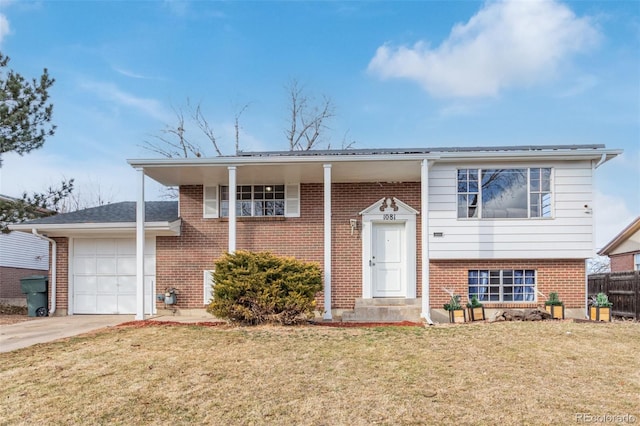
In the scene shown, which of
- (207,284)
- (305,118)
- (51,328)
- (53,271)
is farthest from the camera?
(305,118)

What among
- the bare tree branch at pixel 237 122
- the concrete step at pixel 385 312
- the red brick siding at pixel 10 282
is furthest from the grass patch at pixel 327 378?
the bare tree branch at pixel 237 122

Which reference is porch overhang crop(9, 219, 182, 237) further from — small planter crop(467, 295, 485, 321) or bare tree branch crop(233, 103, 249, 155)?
bare tree branch crop(233, 103, 249, 155)

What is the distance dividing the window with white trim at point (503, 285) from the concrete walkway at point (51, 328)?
6.14 m

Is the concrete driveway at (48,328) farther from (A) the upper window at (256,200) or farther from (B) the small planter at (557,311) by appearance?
(B) the small planter at (557,311)

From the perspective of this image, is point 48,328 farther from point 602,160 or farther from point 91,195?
point 91,195

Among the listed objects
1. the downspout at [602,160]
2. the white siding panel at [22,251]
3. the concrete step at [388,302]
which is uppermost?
the downspout at [602,160]

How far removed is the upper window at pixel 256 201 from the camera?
1104cm

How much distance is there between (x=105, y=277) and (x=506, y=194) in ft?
33.0

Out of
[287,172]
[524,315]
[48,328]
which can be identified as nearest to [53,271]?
[48,328]

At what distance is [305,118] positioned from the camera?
23109 mm

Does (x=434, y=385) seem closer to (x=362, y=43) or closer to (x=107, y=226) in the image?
(x=107, y=226)

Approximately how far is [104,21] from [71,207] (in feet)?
61.9

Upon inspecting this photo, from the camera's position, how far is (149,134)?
2141 cm

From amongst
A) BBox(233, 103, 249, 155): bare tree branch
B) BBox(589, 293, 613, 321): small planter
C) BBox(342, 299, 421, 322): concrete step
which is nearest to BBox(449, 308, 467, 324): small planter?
BBox(342, 299, 421, 322): concrete step
